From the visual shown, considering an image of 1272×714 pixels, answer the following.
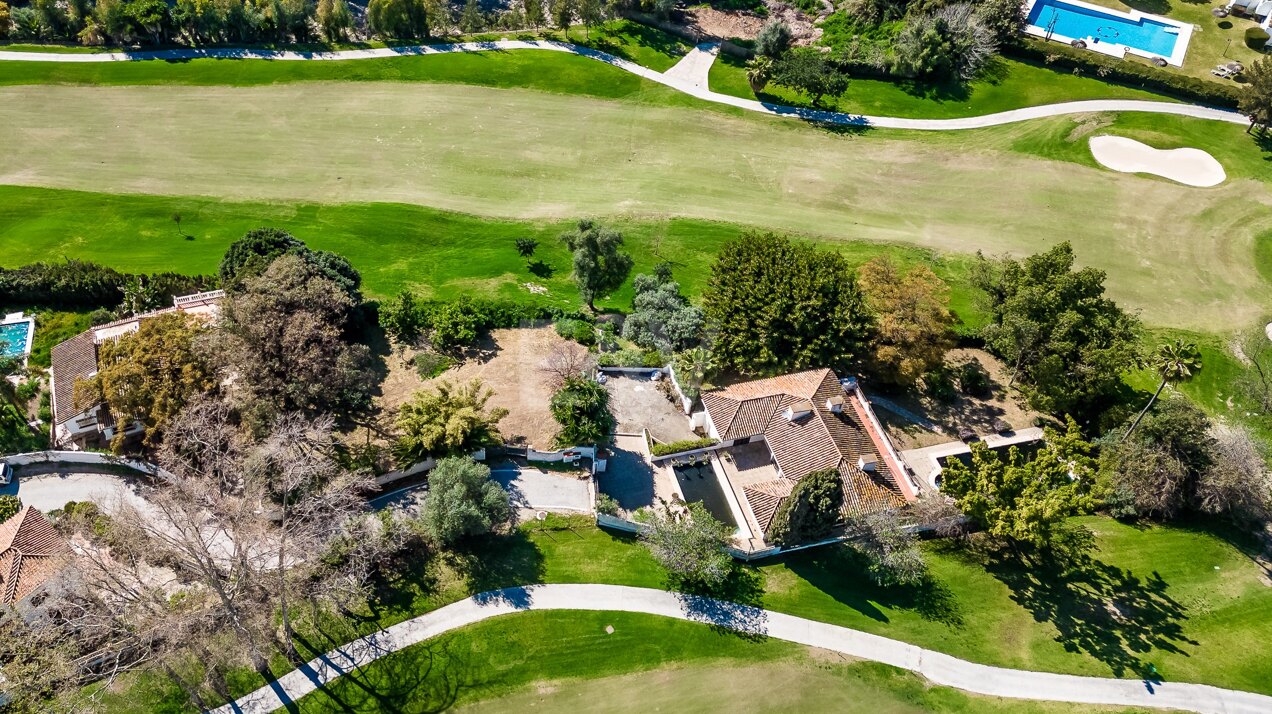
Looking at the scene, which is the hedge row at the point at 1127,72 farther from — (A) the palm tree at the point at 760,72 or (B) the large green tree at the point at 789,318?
(B) the large green tree at the point at 789,318

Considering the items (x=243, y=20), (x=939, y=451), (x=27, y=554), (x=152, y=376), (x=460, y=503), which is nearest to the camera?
(x=27, y=554)

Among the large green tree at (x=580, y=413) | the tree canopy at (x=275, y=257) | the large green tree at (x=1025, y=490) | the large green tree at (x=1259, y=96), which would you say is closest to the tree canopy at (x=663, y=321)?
the large green tree at (x=580, y=413)

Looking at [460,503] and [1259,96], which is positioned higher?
[1259,96]

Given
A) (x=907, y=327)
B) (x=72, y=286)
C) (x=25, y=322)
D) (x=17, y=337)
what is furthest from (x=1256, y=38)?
(x=17, y=337)

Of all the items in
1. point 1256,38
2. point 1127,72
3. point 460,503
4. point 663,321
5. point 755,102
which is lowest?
point 460,503

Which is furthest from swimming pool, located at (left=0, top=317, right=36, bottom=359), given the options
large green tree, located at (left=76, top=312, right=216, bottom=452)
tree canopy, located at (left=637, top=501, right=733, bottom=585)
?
tree canopy, located at (left=637, top=501, right=733, bottom=585)

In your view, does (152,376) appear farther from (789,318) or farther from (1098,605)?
(1098,605)

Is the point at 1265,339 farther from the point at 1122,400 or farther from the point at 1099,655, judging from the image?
the point at 1099,655
